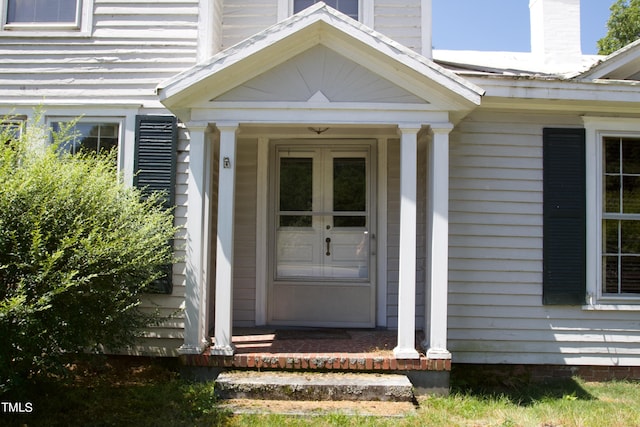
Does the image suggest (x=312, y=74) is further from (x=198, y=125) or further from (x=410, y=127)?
(x=198, y=125)

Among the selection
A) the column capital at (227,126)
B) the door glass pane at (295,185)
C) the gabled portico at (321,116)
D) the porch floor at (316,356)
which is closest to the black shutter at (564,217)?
the gabled portico at (321,116)

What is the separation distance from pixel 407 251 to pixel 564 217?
1894 mm

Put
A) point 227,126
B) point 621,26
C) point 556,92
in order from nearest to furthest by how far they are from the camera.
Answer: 1. point 227,126
2. point 556,92
3. point 621,26

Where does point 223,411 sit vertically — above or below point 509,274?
below

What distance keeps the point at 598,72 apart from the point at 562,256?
2028 mm

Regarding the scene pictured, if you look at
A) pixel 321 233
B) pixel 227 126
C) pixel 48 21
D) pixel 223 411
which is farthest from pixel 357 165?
pixel 48 21

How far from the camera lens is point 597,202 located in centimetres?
503

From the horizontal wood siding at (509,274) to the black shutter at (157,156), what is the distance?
3.06 meters

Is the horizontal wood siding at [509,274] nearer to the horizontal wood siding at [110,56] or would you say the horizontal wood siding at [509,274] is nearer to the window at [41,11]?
the horizontal wood siding at [110,56]

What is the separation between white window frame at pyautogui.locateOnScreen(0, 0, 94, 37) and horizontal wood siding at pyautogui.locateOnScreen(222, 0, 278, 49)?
1552 millimetres

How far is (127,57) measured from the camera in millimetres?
5465

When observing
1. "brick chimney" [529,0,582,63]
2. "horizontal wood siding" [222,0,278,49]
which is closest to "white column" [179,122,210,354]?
"horizontal wood siding" [222,0,278,49]

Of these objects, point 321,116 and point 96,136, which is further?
point 96,136

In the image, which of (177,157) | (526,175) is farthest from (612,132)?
(177,157)
